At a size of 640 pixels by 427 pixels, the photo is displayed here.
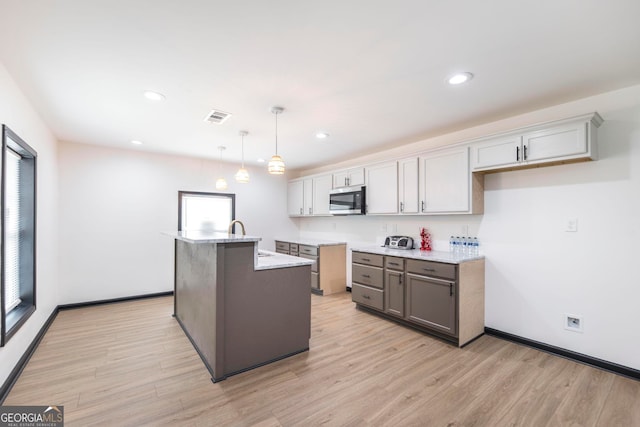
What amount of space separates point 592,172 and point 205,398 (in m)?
3.90

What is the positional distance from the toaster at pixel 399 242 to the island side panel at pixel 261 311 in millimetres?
1704

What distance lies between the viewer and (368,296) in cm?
396

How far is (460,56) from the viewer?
6.48 ft

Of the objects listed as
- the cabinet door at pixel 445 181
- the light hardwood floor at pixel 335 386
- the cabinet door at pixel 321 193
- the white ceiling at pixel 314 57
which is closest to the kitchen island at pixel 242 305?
the light hardwood floor at pixel 335 386

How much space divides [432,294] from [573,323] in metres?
1.28

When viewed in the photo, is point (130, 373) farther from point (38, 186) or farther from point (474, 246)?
point (474, 246)

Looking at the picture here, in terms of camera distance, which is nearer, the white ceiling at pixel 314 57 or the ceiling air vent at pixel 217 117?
the white ceiling at pixel 314 57

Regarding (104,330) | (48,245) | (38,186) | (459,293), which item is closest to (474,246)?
(459,293)

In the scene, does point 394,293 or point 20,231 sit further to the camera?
point 394,293

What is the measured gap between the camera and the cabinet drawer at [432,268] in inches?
118

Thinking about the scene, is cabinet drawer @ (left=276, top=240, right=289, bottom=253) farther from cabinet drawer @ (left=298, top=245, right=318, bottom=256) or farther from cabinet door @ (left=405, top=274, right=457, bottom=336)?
cabinet door @ (left=405, top=274, right=457, bottom=336)

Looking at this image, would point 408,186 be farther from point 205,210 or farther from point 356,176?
point 205,210

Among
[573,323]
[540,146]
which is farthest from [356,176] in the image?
[573,323]

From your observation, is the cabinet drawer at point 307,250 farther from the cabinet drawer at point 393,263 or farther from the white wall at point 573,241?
the white wall at point 573,241
